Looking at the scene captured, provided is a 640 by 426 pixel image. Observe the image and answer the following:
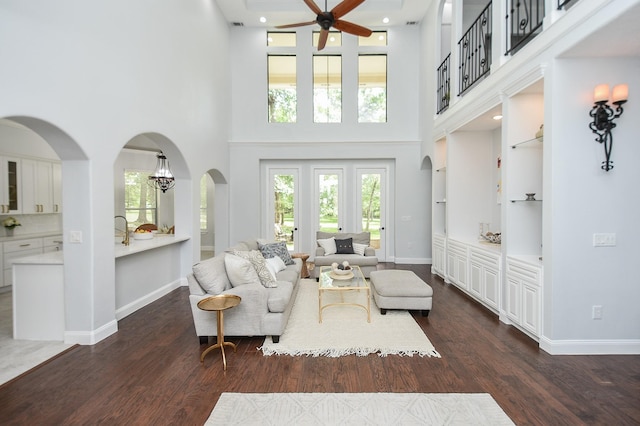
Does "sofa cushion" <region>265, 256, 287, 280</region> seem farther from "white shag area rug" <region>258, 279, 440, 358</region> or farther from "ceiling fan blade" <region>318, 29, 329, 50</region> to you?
"ceiling fan blade" <region>318, 29, 329, 50</region>

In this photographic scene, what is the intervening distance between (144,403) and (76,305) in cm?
168

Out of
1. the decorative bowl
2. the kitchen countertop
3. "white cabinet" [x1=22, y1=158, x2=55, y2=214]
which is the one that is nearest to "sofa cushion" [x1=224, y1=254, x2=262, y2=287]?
the decorative bowl

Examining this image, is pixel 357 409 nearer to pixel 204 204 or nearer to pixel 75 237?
pixel 75 237

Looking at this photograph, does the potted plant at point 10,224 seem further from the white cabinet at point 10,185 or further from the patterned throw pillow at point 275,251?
the patterned throw pillow at point 275,251

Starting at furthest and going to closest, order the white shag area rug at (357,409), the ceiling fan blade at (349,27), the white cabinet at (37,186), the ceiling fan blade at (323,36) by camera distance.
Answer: the white cabinet at (37,186) → the ceiling fan blade at (323,36) → the ceiling fan blade at (349,27) → the white shag area rug at (357,409)

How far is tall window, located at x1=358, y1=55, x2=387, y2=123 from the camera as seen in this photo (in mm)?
8094

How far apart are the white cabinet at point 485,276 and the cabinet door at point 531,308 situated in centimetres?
56

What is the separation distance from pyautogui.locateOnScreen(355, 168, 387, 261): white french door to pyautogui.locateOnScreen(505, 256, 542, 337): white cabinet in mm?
4490

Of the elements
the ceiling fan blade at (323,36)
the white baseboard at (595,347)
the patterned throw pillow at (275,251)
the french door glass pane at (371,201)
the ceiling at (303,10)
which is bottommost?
the white baseboard at (595,347)

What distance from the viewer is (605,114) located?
298 centimetres

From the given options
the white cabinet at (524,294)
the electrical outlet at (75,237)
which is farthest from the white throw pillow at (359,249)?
the electrical outlet at (75,237)

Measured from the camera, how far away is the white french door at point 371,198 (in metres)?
8.23

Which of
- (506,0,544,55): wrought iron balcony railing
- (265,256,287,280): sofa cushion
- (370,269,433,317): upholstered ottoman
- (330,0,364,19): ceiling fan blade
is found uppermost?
(330,0,364,19): ceiling fan blade

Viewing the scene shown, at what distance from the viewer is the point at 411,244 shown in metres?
8.01
